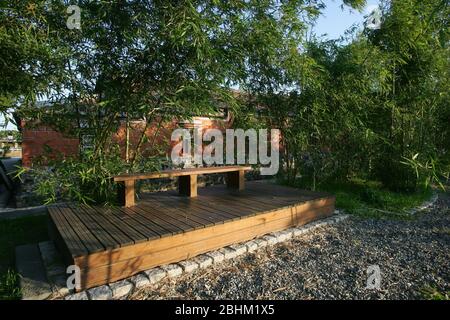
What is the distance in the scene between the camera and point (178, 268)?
232cm

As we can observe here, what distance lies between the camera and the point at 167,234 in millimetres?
2312

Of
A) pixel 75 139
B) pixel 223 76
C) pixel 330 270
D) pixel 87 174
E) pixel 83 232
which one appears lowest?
pixel 330 270

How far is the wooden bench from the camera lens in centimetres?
302

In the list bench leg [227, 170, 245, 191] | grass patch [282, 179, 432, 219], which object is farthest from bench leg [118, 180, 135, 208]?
grass patch [282, 179, 432, 219]

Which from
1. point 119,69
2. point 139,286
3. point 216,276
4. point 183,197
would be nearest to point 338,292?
point 216,276

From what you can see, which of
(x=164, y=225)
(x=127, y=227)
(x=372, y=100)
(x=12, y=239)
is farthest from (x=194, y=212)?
(x=372, y=100)

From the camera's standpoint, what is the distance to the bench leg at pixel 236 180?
4.26 metres

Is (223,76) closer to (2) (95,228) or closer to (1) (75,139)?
(1) (75,139)

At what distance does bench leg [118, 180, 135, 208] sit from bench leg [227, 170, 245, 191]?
1585 mm

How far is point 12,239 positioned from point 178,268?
1948 millimetres

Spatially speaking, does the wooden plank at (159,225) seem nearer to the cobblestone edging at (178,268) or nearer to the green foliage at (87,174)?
the cobblestone edging at (178,268)

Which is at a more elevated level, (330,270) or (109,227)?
(109,227)

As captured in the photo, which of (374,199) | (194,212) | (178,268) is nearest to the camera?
(178,268)

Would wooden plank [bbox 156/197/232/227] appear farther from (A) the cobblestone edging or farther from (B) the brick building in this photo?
(B) the brick building
